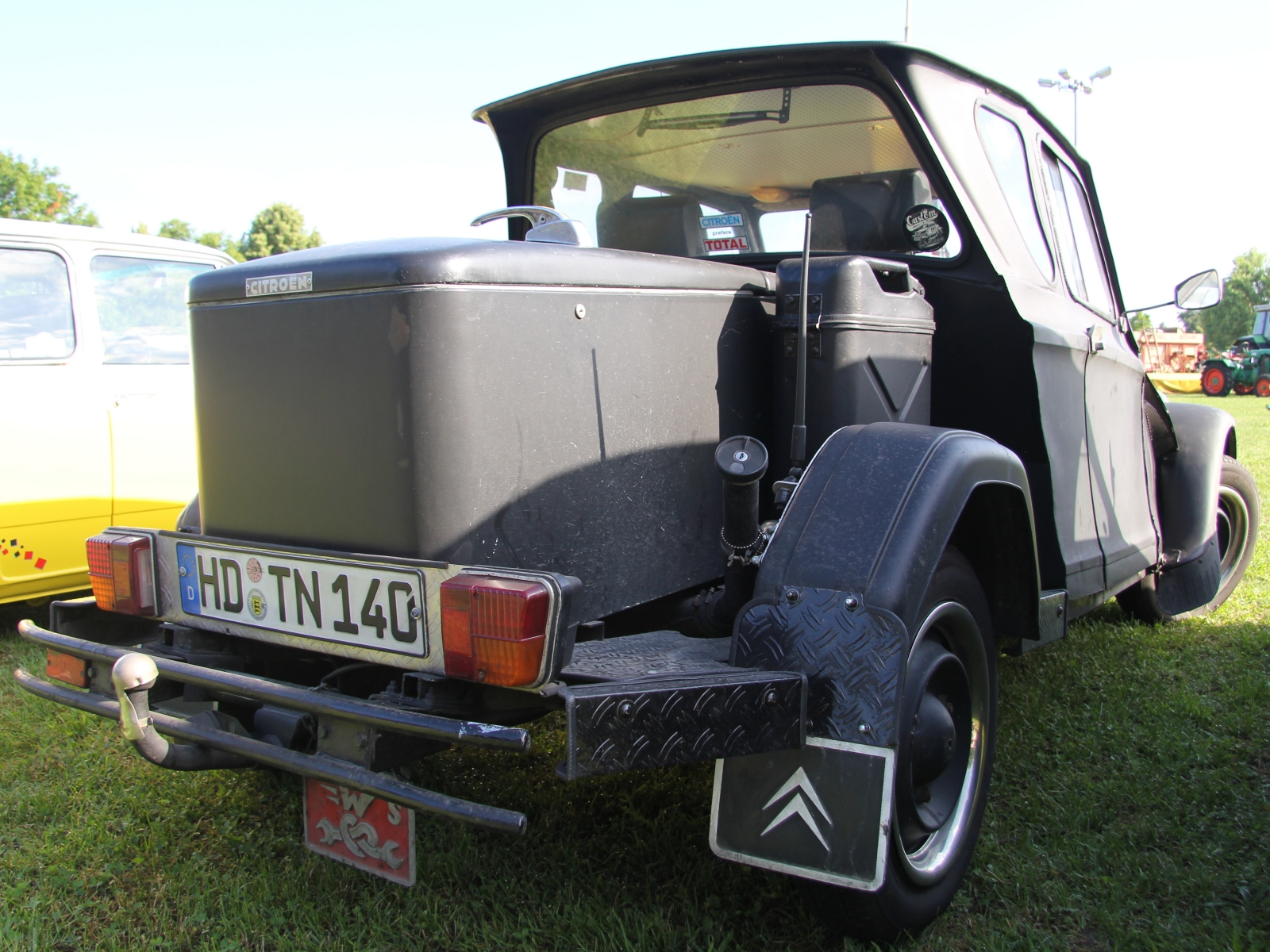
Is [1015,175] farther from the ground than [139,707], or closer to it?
farther from the ground

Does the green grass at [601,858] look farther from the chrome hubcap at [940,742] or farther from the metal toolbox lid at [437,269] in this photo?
the metal toolbox lid at [437,269]

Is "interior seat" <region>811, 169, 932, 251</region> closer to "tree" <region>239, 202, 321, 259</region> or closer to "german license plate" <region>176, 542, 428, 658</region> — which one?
"german license plate" <region>176, 542, 428, 658</region>

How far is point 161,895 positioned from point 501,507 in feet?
4.57

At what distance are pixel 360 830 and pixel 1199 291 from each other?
4.30 metres

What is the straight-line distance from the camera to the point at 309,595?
1.96 meters

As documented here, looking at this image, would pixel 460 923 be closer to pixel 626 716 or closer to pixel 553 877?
pixel 553 877

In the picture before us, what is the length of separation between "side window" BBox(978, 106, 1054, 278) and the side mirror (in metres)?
1.40

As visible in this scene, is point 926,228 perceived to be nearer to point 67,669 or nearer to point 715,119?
point 715,119

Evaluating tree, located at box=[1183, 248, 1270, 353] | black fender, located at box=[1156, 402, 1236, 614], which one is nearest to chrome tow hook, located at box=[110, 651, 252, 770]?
black fender, located at box=[1156, 402, 1236, 614]

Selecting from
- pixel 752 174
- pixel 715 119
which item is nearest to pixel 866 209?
pixel 752 174

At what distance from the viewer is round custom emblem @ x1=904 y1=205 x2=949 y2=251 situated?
2873 mm

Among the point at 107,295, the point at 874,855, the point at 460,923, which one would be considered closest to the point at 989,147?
the point at 874,855

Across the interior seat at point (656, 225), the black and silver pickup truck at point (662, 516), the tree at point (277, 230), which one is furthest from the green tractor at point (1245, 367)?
the tree at point (277, 230)

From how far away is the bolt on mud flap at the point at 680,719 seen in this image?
158 cm
